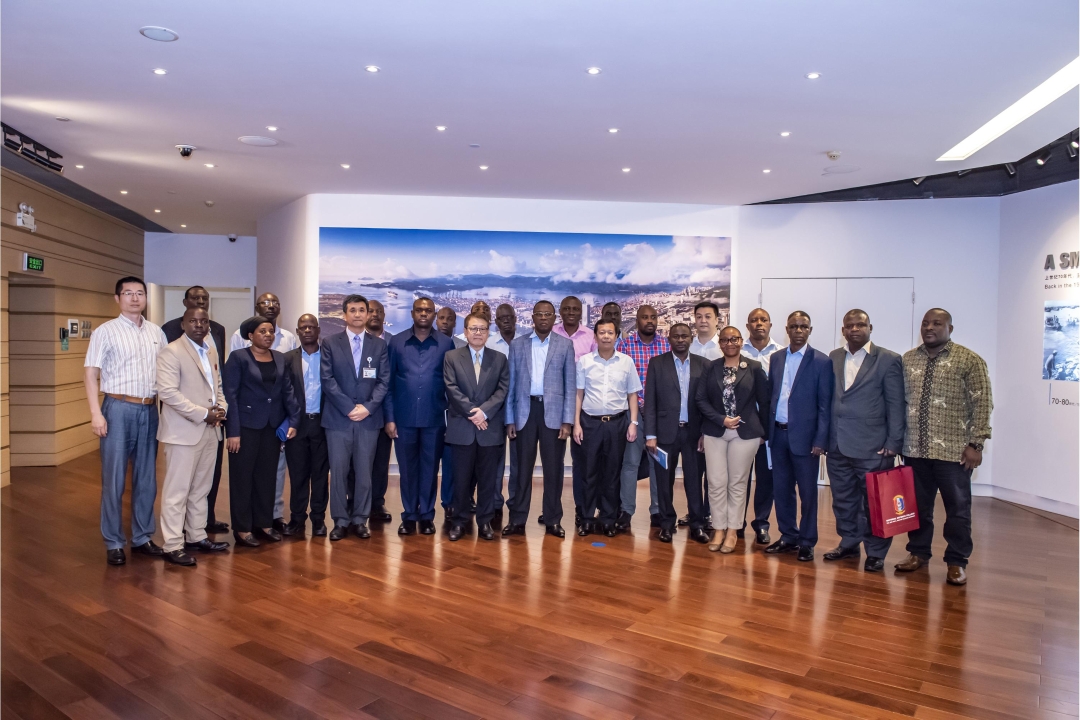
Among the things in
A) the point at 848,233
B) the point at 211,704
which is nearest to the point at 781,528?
the point at 211,704

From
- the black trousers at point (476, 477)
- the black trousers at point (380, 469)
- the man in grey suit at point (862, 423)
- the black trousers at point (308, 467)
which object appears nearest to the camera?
the man in grey suit at point (862, 423)

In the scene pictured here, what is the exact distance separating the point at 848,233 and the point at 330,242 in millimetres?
6254

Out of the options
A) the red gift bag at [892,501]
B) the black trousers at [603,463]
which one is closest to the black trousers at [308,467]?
the black trousers at [603,463]

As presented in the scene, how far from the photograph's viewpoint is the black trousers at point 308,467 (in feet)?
18.3

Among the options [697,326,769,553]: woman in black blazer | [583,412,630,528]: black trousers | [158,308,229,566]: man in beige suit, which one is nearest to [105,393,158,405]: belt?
[158,308,229,566]: man in beige suit

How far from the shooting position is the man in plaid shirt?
19.9 feet

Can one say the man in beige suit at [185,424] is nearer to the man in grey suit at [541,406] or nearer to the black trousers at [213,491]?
the black trousers at [213,491]

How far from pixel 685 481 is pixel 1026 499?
455 centimetres

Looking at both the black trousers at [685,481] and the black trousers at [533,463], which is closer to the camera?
the black trousers at [685,481]

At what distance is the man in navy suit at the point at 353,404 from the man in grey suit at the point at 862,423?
3355 millimetres

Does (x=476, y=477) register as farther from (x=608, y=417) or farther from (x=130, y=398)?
(x=130, y=398)

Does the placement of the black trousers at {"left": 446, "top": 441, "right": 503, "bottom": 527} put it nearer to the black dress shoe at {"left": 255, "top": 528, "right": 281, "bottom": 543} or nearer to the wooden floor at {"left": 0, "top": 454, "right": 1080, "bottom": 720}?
the wooden floor at {"left": 0, "top": 454, "right": 1080, "bottom": 720}

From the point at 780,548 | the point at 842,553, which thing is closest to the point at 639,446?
the point at 780,548

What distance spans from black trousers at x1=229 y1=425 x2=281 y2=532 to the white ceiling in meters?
2.52
